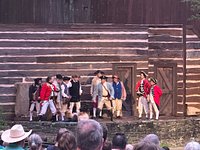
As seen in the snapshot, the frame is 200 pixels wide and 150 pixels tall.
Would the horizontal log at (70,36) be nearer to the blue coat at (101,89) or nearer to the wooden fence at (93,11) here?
the wooden fence at (93,11)

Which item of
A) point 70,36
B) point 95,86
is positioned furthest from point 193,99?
point 70,36

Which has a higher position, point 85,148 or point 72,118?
point 85,148

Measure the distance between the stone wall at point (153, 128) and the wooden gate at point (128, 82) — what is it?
2137mm

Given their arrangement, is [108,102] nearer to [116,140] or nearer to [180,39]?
[180,39]

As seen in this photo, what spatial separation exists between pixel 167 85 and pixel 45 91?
19.8 ft

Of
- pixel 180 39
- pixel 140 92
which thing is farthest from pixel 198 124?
pixel 180 39

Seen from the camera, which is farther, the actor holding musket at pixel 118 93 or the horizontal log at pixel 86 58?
the horizontal log at pixel 86 58

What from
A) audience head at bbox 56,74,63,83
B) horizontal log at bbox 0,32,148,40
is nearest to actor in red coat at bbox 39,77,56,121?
audience head at bbox 56,74,63,83

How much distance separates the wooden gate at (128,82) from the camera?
2336cm

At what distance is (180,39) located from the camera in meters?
24.1

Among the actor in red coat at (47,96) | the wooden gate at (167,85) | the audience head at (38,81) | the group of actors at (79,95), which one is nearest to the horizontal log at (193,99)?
the wooden gate at (167,85)

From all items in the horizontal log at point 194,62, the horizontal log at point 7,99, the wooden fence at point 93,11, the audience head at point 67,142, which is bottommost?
the horizontal log at point 7,99

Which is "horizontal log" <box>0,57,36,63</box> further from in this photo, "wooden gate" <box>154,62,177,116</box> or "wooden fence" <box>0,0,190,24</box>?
"wooden gate" <box>154,62,177,116</box>

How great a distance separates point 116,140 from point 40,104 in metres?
13.7
